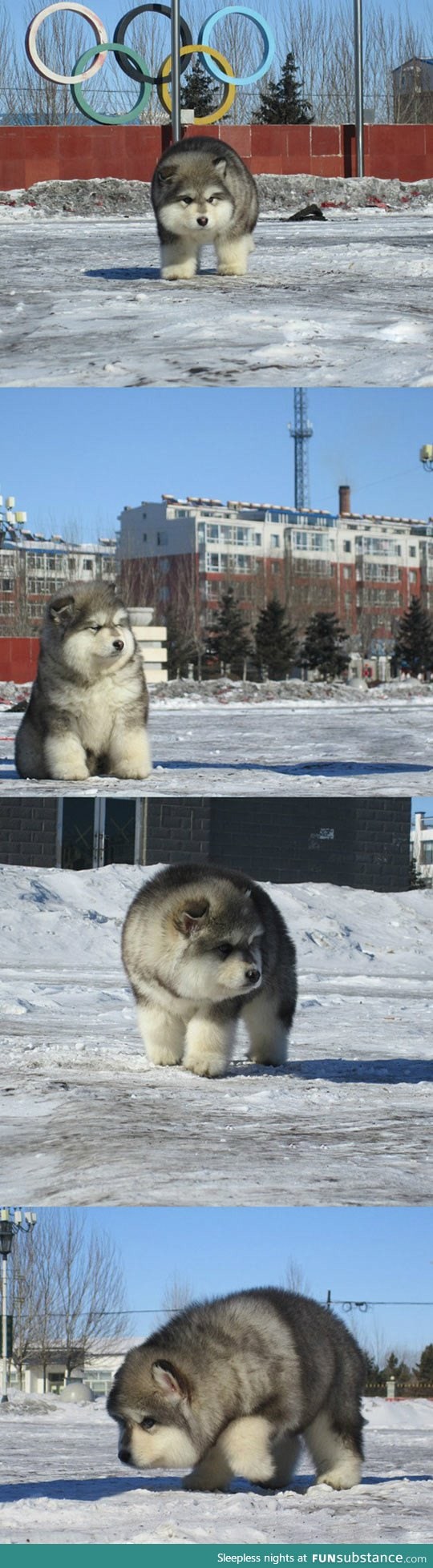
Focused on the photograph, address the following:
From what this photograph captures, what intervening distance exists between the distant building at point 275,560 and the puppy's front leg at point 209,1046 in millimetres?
1267

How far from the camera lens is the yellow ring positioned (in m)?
12.2

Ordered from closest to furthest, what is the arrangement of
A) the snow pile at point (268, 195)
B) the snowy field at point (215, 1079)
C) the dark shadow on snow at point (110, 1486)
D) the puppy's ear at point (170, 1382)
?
the dark shadow on snow at point (110, 1486) < the puppy's ear at point (170, 1382) < the snowy field at point (215, 1079) < the snow pile at point (268, 195)

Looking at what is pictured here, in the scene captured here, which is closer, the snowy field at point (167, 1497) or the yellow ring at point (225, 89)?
the snowy field at point (167, 1497)

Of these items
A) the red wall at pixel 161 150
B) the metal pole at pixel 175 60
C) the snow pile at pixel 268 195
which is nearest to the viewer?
the metal pole at pixel 175 60

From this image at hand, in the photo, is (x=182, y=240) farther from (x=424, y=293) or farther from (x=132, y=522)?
(x=132, y=522)

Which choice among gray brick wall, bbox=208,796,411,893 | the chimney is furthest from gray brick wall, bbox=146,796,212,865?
the chimney

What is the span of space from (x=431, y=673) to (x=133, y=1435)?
2.70 metres

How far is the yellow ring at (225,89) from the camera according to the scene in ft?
39.9

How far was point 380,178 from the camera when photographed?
57.4 ft

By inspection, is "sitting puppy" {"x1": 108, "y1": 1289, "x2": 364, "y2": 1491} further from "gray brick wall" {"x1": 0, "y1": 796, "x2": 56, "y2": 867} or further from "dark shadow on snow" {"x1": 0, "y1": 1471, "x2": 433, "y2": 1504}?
"gray brick wall" {"x1": 0, "y1": 796, "x2": 56, "y2": 867}

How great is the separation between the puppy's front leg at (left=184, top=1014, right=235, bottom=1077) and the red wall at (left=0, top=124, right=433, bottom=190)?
1349 centimetres

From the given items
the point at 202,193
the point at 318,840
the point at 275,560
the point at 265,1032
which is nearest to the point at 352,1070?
the point at 265,1032

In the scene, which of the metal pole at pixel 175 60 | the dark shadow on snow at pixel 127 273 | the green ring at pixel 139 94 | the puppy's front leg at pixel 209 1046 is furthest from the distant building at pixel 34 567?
the green ring at pixel 139 94

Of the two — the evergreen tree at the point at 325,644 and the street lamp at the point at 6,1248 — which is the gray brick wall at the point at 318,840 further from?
the street lamp at the point at 6,1248
